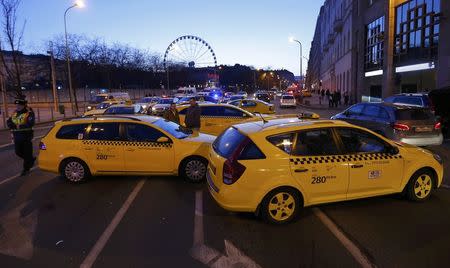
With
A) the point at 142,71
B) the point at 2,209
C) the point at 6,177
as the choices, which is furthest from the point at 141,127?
the point at 142,71

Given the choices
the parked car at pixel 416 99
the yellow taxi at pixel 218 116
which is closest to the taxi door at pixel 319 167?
the yellow taxi at pixel 218 116

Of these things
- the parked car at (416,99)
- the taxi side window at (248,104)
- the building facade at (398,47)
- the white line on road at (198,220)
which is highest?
the building facade at (398,47)

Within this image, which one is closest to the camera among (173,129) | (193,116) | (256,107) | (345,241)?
(345,241)

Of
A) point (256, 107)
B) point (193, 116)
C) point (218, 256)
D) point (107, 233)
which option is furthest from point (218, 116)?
point (218, 256)

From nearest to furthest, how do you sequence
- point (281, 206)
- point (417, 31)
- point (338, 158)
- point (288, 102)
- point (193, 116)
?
point (281, 206) → point (338, 158) → point (193, 116) → point (417, 31) → point (288, 102)

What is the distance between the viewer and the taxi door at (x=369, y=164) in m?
6.07

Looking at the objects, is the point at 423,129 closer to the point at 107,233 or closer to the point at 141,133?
the point at 141,133

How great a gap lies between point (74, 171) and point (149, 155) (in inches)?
67.6

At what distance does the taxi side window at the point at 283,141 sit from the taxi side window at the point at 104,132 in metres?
4.03

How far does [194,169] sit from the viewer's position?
8.37 metres

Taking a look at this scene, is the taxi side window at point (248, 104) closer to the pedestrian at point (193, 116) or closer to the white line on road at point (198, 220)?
the pedestrian at point (193, 116)

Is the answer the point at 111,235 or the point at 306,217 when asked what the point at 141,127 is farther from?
the point at 306,217

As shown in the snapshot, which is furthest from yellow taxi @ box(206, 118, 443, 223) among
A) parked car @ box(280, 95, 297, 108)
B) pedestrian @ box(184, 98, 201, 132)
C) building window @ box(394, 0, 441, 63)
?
parked car @ box(280, 95, 297, 108)

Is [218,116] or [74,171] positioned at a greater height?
[218,116]
